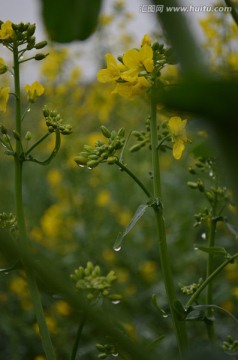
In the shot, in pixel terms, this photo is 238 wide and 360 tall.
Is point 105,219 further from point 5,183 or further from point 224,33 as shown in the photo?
point 224,33

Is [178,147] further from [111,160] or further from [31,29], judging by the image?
[31,29]

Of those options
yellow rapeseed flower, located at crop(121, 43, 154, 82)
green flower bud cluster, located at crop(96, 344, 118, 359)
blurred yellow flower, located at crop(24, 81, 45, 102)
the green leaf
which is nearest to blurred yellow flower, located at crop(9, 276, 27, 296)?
blurred yellow flower, located at crop(24, 81, 45, 102)

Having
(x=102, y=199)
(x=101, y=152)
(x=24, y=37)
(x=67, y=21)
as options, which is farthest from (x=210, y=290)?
(x=102, y=199)

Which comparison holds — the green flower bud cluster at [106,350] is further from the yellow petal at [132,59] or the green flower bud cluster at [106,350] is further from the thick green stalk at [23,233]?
the yellow petal at [132,59]

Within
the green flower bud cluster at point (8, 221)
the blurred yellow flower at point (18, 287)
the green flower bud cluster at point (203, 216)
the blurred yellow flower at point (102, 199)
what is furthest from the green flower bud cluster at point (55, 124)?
the blurred yellow flower at point (102, 199)

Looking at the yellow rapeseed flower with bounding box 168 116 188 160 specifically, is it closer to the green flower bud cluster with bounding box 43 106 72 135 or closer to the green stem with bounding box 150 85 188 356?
the green stem with bounding box 150 85 188 356

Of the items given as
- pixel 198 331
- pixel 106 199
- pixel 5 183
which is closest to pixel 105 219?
pixel 106 199
